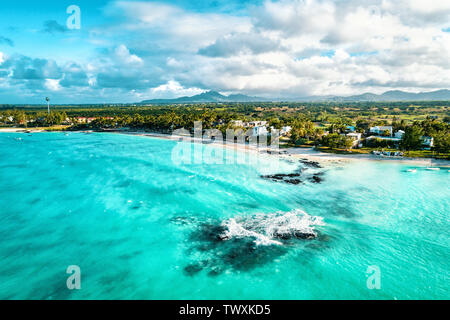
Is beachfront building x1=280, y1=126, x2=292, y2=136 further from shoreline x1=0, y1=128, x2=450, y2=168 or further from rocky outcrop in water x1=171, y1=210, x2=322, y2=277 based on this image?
rocky outcrop in water x1=171, y1=210, x2=322, y2=277

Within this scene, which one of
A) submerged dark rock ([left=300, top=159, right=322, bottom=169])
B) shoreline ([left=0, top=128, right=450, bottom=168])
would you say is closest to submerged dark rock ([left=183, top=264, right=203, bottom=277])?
submerged dark rock ([left=300, top=159, right=322, bottom=169])

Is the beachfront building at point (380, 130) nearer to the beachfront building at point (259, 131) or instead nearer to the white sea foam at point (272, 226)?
the beachfront building at point (259, 131)

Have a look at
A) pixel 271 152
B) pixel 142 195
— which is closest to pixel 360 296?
pixel 142 195

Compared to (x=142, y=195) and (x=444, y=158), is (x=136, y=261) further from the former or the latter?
(x=444, y=158)

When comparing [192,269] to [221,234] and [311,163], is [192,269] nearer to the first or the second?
[221,234]

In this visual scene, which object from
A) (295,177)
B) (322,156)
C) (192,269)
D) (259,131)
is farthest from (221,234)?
(259,131)

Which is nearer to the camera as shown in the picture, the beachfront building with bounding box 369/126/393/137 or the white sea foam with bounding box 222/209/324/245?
the white sea foam with bounding box 222/209/324/245

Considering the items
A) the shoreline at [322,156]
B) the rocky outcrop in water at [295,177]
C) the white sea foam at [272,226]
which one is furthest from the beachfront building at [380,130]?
the white sea foam at [272,226]
